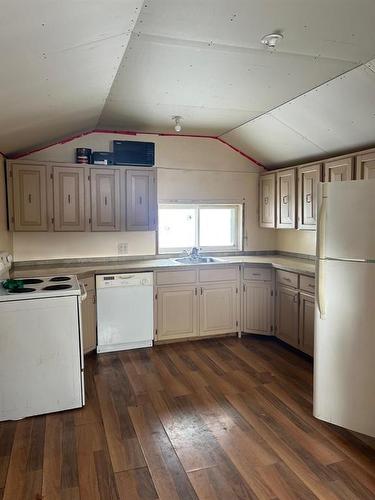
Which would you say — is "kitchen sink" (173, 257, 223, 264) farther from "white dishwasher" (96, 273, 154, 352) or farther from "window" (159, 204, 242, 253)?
"white dishwasher" (96, 273, 154, 352)

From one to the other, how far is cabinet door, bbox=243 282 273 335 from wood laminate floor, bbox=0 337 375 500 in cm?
88

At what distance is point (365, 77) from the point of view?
98.0 inches

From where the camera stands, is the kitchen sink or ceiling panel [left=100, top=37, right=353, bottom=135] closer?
ceiling panel [left=100, top=37, right=353, bottom=135]

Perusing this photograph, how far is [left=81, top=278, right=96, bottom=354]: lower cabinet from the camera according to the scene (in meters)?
3.71

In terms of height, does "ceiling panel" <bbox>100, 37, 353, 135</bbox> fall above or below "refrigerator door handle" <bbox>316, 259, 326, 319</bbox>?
above

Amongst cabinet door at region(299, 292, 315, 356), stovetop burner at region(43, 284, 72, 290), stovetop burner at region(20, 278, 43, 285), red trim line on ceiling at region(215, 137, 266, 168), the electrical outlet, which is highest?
red trim line on ceiling at region(215, 137, 266, 168)

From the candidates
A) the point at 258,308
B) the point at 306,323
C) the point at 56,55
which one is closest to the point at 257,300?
the point at 258,308

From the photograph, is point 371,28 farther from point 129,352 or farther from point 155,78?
point 129,352

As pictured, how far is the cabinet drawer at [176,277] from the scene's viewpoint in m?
4.04

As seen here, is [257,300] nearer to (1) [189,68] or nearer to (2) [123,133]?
(2) [123,133]

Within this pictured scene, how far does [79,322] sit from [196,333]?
1792 millimetres

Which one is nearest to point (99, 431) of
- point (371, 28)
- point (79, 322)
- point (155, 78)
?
point (79, 322)

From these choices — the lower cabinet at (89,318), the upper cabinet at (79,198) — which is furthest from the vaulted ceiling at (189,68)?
the lower cabinet at (89,318)

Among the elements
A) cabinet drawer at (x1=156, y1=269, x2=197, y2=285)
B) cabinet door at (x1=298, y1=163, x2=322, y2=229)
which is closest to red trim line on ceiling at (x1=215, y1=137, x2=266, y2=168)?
cabinet door at (x1=298, y1=163, x2=322, y2=229)
